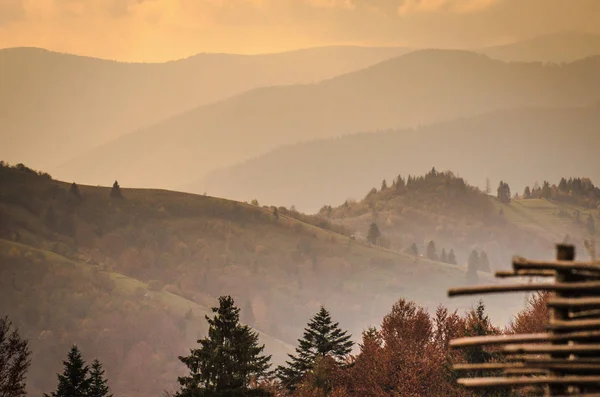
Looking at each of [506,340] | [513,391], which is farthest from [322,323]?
[506,340]

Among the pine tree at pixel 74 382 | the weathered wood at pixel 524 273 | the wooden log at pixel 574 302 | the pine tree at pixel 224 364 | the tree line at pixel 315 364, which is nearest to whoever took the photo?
the wooden log at pixel 574 302

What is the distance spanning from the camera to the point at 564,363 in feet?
40.6

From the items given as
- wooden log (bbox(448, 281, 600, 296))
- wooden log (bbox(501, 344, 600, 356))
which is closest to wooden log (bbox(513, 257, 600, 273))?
wooden log (bbox(448, 281, 600, 296))

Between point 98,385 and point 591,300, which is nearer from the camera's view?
point 591,300

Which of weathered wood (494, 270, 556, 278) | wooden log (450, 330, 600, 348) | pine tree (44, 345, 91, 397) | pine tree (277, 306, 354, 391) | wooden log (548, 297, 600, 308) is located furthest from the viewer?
pine tree (277, 306, 354, 391)

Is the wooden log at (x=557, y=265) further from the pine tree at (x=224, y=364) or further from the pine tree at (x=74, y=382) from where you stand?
the pine tree at (x=74, y=382)

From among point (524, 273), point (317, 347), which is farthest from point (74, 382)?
point (524, 273)

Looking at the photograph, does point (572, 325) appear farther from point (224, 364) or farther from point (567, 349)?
point (224, 364)

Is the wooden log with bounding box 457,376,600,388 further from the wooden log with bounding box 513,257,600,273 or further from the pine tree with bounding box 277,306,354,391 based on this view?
the pine tree with bounding box 277,306,354,391

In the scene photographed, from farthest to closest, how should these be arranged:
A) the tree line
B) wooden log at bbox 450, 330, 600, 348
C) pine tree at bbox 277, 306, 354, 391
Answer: pine tree at bbox 277, 306, 354, 391 < the tree line < wooden log at bbox 450, 330, 600, 348

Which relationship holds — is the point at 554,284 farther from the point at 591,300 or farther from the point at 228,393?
the point at 228,393

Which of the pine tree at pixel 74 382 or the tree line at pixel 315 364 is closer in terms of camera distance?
the tree line at pixel 315 364

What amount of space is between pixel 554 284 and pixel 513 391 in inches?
1942

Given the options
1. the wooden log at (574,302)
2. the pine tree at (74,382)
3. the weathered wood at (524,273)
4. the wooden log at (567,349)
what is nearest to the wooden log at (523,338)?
the wooden log at (567,349)
